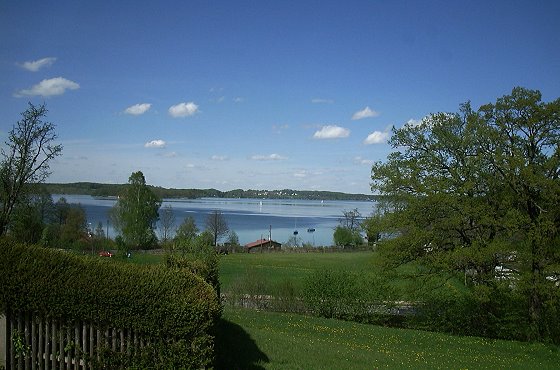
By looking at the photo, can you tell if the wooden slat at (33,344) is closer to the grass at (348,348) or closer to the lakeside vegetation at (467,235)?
the grass at (348,348)

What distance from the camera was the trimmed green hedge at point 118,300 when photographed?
6.38 metres

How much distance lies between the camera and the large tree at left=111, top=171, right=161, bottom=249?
6738 centimetres

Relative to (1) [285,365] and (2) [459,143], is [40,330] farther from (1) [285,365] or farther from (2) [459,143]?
(2) [459,143]

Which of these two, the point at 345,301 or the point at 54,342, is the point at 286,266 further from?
the point at 54,342

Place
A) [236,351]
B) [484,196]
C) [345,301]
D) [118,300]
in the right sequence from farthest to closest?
[345,301], [484,196], [236,351], [118,300]

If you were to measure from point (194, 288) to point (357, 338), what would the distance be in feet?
36.4

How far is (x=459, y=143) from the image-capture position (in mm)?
20281

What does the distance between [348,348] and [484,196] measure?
10.5m

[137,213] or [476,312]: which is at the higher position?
[137,213]

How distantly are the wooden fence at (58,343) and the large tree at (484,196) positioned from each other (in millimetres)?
15463

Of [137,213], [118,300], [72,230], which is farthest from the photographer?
[137,213]

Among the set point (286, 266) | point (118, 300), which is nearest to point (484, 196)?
point (118, 300)

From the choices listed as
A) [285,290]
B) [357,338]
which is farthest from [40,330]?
[285,290]

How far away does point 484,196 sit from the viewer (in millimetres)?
20141
